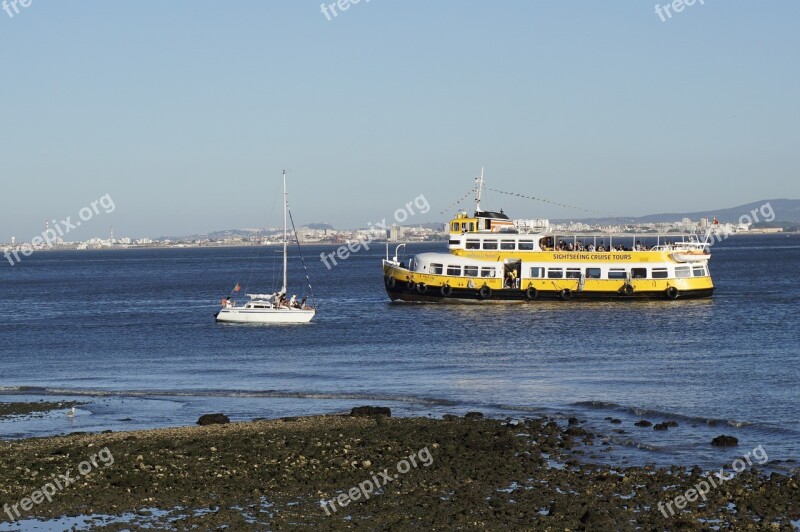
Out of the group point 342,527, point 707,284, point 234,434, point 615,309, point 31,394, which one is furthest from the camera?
point 707,284

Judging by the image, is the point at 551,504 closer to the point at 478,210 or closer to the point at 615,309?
the point at 615,309

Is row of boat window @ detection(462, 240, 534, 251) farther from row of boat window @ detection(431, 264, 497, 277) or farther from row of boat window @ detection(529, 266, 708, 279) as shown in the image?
row of boat window @ detection(529, 266, 708, 279)

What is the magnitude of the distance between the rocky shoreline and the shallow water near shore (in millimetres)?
2511

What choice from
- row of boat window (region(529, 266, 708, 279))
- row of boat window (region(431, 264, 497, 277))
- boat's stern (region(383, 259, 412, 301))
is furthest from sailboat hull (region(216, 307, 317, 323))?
row of boat window (region(529, 266, 708, 279))

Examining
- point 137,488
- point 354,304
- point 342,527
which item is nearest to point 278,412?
point 137,488

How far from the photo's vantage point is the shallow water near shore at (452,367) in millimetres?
32875

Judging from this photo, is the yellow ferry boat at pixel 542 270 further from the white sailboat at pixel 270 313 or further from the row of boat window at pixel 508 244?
the white sailboat at pixel 270 313

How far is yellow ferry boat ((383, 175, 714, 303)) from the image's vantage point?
7850 centimetres

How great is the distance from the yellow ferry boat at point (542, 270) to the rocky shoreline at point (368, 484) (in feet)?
161

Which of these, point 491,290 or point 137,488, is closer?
point 137,488

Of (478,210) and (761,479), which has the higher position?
(478,210)

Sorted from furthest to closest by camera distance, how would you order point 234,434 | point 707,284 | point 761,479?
point 707,284, point 234,434, point 761,479

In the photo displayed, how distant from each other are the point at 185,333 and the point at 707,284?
125 feet

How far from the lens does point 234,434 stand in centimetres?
2950
